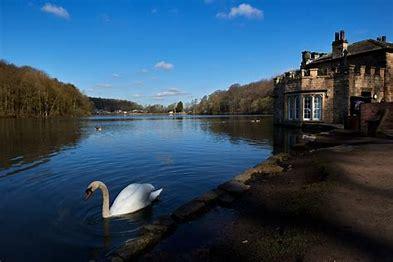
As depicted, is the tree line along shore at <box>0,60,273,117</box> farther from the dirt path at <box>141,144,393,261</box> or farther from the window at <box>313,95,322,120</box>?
the dirt path at <box>141,144,393,261</box>

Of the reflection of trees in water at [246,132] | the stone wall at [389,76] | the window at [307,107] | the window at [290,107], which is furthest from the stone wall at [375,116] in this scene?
the stone wall at [389,76]

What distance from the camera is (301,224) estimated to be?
5.28 m

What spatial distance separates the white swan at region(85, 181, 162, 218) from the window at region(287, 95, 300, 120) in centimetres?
2598

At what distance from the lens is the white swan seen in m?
7.39

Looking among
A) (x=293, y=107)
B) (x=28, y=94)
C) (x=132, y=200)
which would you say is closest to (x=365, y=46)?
(x=293, y=107)

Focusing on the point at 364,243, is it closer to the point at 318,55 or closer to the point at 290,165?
the point at 290,165

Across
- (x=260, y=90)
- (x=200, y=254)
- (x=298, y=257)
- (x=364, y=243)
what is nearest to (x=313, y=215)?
(x=364, y=243)

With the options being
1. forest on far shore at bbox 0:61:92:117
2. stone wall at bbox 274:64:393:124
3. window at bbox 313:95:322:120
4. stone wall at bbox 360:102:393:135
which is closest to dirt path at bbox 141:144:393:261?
stone wall at bbox 360:102:393:135

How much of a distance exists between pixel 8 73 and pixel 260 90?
94089mm

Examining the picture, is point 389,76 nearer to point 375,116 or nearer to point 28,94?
point 375,116

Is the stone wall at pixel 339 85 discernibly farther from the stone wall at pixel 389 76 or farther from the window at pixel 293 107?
the window at pixel 293 107

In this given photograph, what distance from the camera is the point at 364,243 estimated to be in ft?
14.6

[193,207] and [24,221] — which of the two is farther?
[24,221]

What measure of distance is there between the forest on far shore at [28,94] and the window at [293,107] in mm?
69919
